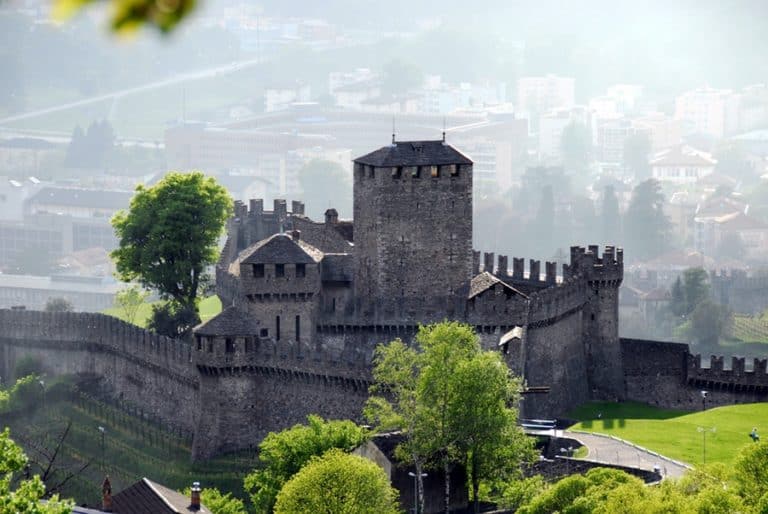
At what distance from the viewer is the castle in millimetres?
79875

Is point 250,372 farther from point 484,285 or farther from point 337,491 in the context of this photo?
point 337,491

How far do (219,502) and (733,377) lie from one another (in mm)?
20583

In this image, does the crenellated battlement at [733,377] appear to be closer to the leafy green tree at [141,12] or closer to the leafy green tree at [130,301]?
the leafy green tree at [130,301]

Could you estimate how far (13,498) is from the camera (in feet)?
156

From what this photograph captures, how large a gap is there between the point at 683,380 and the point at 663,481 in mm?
20560

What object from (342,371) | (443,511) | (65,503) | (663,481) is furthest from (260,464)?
(65,503)

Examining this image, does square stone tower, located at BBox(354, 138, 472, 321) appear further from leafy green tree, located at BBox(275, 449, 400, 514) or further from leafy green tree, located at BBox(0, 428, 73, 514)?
leafy green tree, located at BBox(0, 428, 73, 514)

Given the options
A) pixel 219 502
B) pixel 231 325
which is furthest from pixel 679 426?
pixel 219 502

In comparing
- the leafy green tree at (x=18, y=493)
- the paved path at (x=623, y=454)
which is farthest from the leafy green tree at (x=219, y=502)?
the leafy green tree at (x=18, y=493)

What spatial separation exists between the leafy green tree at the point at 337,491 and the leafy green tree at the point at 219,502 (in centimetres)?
541

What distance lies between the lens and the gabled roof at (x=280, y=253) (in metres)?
80.1

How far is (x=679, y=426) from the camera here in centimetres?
8094

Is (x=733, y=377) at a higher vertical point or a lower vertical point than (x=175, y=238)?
lower

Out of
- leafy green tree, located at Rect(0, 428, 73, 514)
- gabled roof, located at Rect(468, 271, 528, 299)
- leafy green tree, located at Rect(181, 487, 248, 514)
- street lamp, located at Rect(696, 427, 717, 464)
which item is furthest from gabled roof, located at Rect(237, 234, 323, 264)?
leafy green tree, located at Rect(0, 428, 73, 514)
